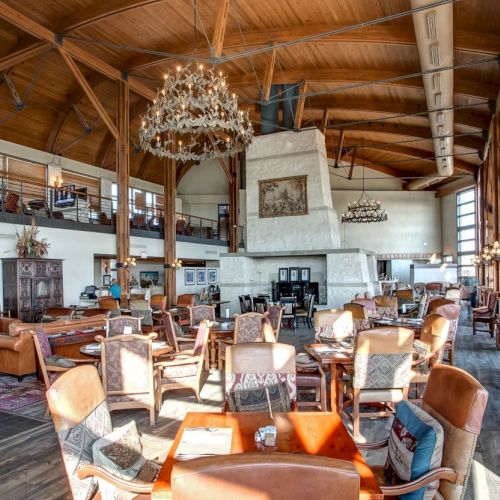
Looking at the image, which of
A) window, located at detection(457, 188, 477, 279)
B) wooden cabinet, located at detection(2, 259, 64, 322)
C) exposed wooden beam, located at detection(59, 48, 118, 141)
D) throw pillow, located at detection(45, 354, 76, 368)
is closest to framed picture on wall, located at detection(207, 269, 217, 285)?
exposed wooden beam, located at detection(59, 48, 118, 141)

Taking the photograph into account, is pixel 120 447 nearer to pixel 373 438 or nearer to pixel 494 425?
pixel 373 438

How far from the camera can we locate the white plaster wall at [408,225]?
2198 centimetres

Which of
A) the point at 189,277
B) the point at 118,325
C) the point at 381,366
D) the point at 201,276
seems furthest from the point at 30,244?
the point at 381,366

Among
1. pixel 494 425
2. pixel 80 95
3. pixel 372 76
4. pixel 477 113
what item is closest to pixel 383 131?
pixel 477 113

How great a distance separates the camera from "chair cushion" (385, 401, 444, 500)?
184cm

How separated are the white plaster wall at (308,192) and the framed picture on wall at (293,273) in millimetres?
775

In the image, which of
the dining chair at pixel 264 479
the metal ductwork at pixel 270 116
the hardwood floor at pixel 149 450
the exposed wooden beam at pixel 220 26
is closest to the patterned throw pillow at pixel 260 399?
the hardwood floor at pixel 149 450

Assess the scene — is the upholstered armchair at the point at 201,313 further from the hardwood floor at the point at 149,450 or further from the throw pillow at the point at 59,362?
the throw pillow at the point at 59,362

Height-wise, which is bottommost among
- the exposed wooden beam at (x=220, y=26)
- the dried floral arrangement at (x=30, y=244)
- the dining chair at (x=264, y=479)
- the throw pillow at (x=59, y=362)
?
the throw pillow at (x=59, y=362)

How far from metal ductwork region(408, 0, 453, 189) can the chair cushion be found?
564 centimetres

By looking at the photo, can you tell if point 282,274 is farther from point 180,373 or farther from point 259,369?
point 259,369

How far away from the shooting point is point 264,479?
3.77ft

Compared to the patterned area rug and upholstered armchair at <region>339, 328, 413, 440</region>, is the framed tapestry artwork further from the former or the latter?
upholstered armchair at <region>339, 328, 413, 440</region>

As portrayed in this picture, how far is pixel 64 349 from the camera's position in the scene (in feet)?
21.0
